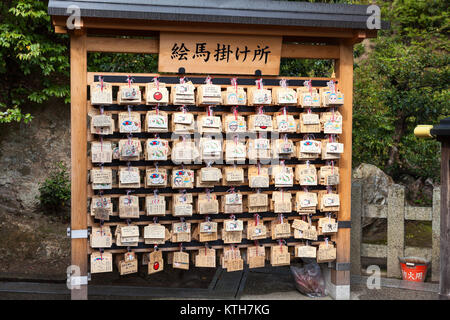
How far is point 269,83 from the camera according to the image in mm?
5293

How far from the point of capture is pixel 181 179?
16.3 ft

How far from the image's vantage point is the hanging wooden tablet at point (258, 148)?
16.8 feet

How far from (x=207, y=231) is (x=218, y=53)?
7.68 ft

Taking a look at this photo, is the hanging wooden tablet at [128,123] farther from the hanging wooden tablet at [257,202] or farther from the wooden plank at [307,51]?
the wooden plank at [307,51]

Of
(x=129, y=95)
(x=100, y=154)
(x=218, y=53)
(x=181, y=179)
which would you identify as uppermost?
(x=218, y=53)

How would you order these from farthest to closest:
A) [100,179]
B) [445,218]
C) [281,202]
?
[281,202], [100,179], [445,218]

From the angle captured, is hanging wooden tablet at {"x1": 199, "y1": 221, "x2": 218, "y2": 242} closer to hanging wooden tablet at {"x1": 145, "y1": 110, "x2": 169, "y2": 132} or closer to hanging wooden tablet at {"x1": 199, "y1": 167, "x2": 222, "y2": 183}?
hanging wooden tablet at {"x1": 199, "y1": 167, "x2": 222, "y2": 183}

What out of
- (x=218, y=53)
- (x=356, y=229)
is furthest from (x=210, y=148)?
(x=356, y=229)

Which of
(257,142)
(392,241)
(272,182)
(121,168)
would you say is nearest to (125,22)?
(121,168)

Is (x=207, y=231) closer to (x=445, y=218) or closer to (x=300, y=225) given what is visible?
(x=300, y=225)

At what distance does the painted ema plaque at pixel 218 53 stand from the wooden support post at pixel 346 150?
958mm

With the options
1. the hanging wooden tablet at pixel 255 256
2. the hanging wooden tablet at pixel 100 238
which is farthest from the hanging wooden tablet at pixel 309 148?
the hanging wooden tablet at pixel 100 238

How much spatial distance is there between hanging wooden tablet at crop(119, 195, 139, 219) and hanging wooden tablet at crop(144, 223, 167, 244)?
225mm

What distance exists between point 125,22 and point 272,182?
2.79 metres
